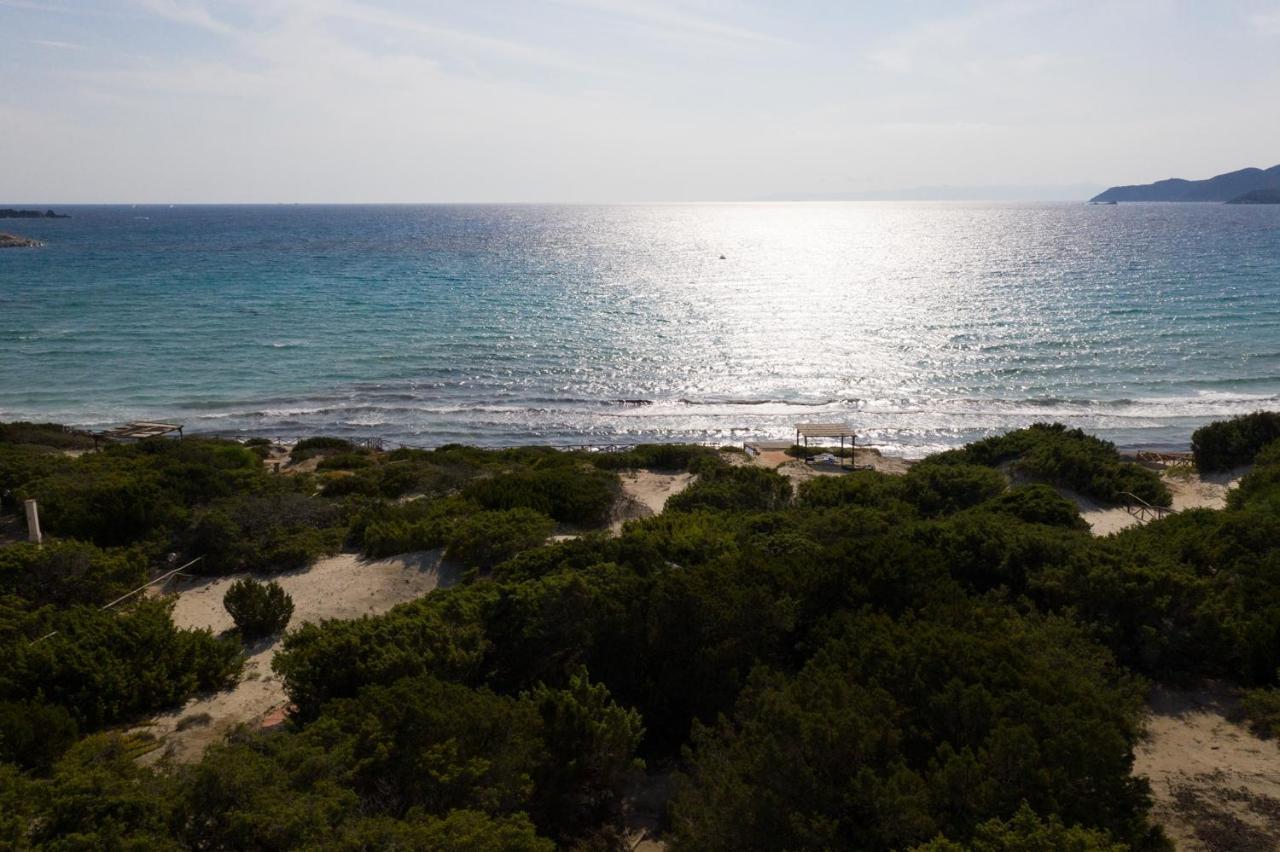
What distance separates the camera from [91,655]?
9.76 metres

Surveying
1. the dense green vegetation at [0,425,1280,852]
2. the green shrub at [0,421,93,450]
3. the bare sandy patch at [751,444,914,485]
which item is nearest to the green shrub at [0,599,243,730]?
the dense green vegetation at [0,425,1280,852]

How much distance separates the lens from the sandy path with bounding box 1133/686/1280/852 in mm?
7355

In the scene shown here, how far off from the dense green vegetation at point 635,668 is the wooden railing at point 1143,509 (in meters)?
1.84

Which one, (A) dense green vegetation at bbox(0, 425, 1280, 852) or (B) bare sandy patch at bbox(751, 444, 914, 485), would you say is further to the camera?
(B) bare sandy patch at bbox(751, 444, 914, 485)

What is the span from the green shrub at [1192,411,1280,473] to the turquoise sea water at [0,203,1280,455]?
7200 mm

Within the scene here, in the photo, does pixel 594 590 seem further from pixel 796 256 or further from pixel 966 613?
pixel 796 256

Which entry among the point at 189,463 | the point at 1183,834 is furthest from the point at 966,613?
the point at 189,463

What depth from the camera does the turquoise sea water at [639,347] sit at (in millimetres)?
34062

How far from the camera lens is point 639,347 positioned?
4662 centimetres

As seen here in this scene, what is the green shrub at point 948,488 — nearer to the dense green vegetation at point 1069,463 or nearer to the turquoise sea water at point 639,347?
the dense green vegetation at point 1069,463

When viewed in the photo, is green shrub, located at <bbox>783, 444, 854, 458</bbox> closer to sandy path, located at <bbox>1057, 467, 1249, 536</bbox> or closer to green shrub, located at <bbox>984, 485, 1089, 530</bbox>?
sandy path, located at <bbox>1057, 467, 1249, 536</bbox>

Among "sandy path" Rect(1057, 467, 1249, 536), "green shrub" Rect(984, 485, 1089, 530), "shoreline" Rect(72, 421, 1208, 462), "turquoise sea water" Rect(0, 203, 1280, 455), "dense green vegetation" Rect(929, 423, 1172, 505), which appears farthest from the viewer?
"turquoise sea water" Rect(0, 203, 1280, 455)

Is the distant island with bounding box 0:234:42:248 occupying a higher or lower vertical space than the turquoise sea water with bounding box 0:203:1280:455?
higher

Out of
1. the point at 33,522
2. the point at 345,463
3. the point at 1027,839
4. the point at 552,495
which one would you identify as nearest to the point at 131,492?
the point at 33,522
